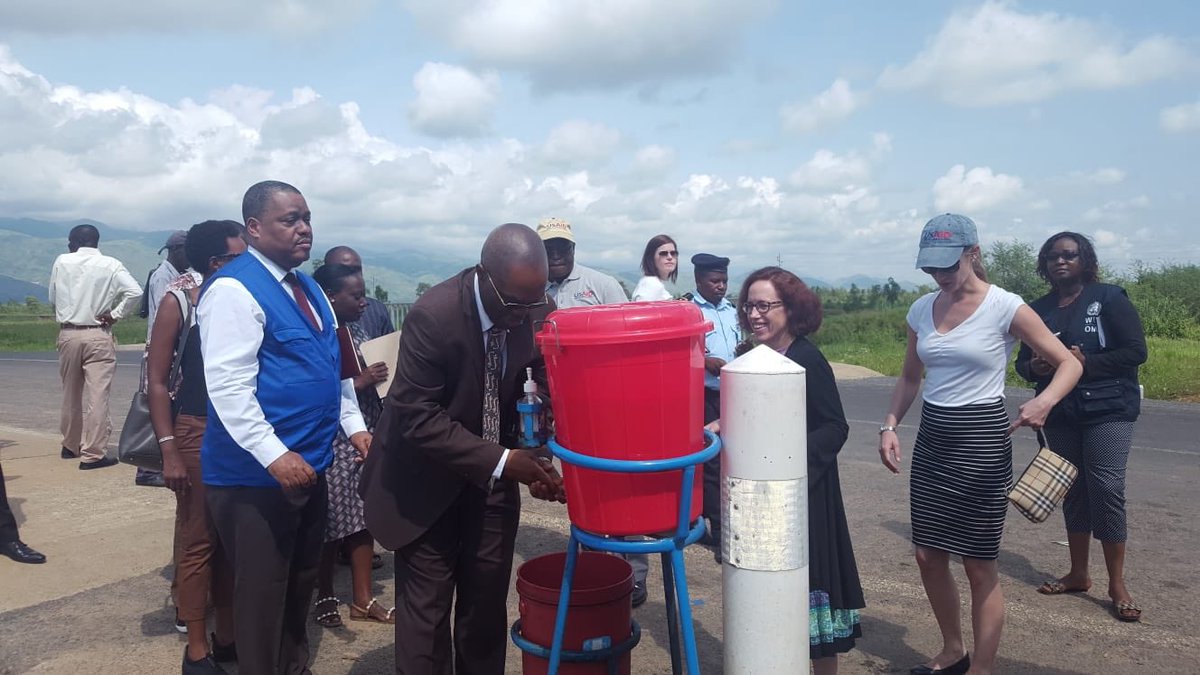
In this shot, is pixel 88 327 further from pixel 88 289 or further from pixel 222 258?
pixel 222 258

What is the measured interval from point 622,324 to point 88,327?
7855mm

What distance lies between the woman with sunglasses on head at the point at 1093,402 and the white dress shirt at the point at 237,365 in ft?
12.7

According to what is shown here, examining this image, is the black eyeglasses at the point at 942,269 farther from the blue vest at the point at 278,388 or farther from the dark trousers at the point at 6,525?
the dark trousers at the point at 6,525

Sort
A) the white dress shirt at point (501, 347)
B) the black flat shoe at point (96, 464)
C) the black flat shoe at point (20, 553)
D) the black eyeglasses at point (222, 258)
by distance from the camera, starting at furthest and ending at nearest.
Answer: the black flat shoe at point (96, 464) < the black flat shoe at point (20, 553) < the black eyeglasses at point (222, 258) < the white dress shirt at point (501, 347)

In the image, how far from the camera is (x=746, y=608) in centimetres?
253

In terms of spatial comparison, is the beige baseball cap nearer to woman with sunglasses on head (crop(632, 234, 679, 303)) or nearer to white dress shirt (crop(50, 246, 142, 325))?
woman with sunglasses on head (crop(632, 234, 679, 303))

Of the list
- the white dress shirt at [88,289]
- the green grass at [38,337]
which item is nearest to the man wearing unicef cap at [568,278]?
the white dress shirt at [88,289]

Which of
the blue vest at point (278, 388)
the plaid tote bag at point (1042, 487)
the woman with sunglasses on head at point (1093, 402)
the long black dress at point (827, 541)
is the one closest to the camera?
the blue vest at point (278, 388)

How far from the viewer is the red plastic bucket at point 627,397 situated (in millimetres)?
2369

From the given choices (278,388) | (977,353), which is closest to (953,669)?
(977,353)

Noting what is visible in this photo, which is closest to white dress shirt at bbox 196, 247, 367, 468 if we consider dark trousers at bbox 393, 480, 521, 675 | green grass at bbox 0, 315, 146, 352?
dark trousers at bbox 393, 480, 521, 675

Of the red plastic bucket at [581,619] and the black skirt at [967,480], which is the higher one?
the black skirt at [967,480]

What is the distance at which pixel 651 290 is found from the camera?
605 centimetres

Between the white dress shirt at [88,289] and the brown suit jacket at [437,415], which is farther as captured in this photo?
the white dress shirt at [88,289]
